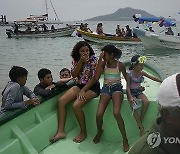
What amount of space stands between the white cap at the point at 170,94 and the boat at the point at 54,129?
2.27 meters

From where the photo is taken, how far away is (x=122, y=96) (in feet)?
12.7

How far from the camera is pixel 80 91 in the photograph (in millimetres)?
4008

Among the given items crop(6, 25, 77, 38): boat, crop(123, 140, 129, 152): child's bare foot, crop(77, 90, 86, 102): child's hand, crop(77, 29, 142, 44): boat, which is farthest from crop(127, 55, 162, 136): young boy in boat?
crop(6, 25, 77, 38): boat

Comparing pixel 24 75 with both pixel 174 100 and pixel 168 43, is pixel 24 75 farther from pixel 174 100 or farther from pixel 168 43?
pixel 168 43

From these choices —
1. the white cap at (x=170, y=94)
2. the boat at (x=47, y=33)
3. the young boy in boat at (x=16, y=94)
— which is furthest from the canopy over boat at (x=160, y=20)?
the white cap at (x=170, y=94)

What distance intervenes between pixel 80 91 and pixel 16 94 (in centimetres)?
91

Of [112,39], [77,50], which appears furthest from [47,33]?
[77,50]

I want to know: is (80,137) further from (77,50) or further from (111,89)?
(77,50)

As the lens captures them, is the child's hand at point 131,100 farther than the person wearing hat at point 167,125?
Yes

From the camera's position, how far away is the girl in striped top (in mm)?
3783

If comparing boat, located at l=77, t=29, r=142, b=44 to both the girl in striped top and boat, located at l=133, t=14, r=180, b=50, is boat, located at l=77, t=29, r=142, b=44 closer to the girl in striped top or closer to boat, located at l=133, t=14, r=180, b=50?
boat, located at l=133, t=14, r=180, b=50

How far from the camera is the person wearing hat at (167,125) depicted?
1171 millimetres

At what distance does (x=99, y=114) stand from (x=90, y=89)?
43 centimetres

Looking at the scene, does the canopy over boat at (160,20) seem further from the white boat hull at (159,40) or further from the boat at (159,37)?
the white boat hull at (159,40)
